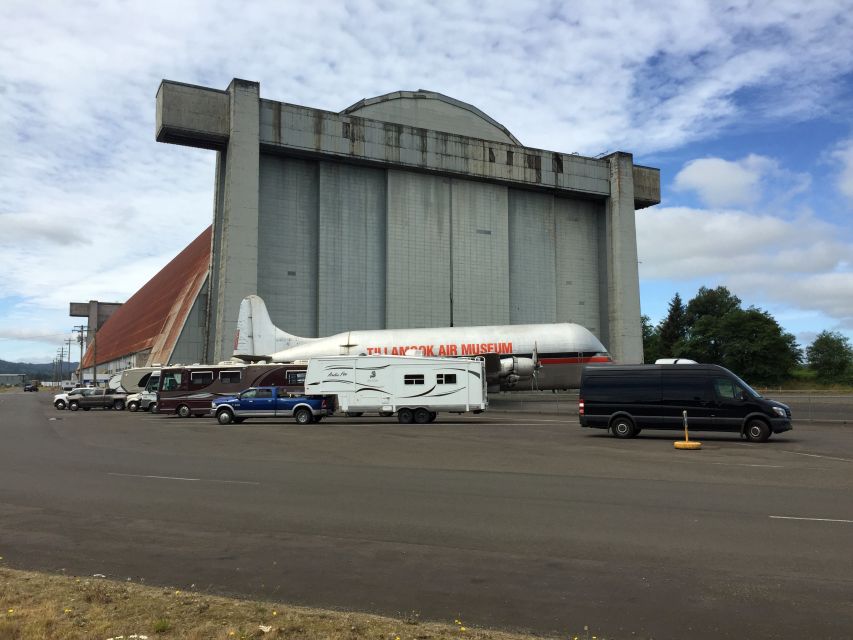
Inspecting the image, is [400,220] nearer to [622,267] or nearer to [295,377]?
[295,377]

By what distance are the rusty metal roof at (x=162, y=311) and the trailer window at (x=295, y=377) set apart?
23.4 metres

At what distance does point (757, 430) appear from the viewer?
758 inches

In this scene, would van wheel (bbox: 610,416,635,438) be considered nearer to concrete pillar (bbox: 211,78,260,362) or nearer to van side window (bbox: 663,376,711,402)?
van side window (bbox: 663,376,711,402)

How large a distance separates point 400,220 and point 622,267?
19.9 meters

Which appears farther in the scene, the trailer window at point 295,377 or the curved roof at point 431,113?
the curved roof at point 431,113

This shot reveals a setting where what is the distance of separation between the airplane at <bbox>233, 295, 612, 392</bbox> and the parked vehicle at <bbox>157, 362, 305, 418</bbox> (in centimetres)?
326

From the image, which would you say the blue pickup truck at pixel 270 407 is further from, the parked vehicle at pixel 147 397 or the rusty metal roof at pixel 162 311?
the rusty metal roof at pixel 162 311

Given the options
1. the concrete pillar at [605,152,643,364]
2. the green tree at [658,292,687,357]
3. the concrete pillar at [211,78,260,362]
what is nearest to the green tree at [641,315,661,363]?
the green tree at [658,292,687,357]

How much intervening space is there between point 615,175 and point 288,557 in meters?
55.0

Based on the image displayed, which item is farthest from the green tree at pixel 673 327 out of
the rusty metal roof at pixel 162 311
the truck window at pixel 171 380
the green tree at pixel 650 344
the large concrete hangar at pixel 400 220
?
the truck window at pixel 171 380

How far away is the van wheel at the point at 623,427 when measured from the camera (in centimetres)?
2050

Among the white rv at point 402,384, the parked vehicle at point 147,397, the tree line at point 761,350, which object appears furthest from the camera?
the tree line at point 761,350

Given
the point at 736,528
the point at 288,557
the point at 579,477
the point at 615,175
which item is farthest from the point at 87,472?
the point at 615,175

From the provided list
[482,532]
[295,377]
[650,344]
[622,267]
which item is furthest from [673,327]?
[482,532]
